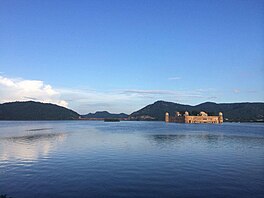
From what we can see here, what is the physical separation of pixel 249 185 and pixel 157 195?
11.1 metres

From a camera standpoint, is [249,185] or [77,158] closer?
[249,185]

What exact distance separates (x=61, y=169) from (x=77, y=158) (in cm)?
946

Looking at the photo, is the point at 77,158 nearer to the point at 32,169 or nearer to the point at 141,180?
the point at 32,169

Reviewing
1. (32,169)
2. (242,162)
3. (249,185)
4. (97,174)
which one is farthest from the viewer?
(242,162)

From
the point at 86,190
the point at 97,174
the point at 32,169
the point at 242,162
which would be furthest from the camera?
the point at 242,162

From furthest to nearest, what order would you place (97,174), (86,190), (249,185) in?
1. (97,174)
2. (249,185)
3. (86,190)

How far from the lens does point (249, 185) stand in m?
29.0

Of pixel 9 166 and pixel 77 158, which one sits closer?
pixel 9 166

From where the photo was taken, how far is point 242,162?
43719mm

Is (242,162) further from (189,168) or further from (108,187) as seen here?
(108,187)

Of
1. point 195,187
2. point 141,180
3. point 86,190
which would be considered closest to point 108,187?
point 86,190

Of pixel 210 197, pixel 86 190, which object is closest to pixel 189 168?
pixel 210 197

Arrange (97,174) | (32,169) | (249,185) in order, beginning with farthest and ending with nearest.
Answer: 1. (32,169)
2. (97,174)
3. (249,185)

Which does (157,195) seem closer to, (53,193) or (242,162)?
(53,193)
